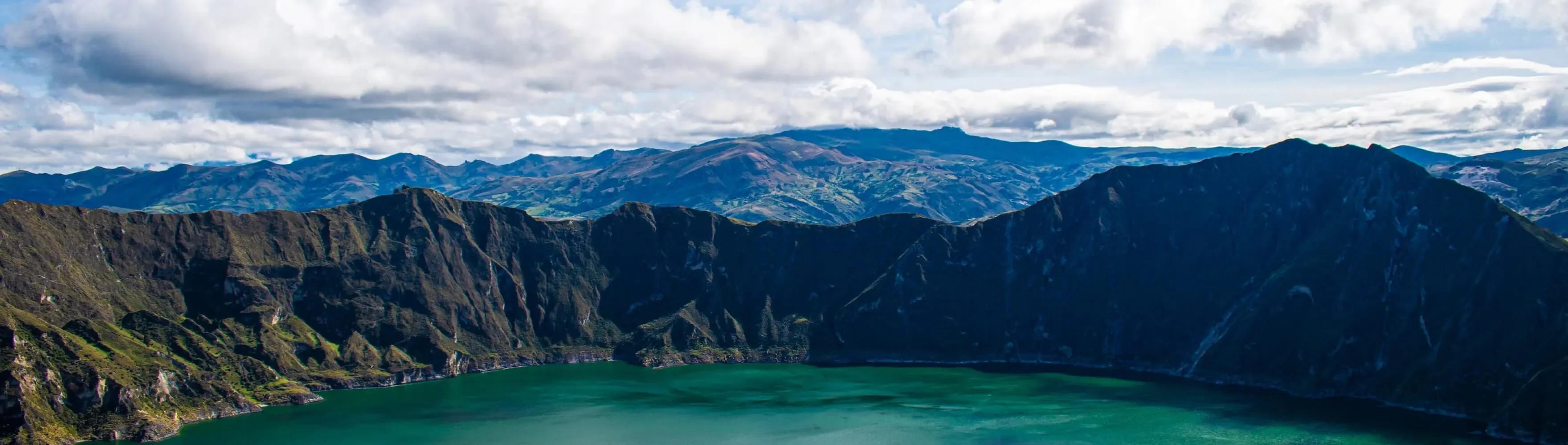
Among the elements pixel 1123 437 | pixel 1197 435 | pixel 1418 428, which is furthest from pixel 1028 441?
pixel 1418 428

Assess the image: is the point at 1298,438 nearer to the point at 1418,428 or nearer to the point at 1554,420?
the point at 1418,428

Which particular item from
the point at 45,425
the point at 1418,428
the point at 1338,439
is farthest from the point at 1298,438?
the point at 45,425

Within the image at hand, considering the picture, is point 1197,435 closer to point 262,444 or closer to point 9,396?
point 262,444

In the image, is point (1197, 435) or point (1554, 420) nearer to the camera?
point (1554, 420)

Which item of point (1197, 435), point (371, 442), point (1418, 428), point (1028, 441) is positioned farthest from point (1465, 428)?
point (371, 442)

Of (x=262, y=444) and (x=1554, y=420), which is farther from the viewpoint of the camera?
(x=262, y=444)

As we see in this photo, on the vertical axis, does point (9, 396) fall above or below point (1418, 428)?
above

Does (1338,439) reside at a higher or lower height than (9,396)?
lower

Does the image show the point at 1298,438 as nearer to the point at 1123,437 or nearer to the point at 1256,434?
the point at 1256,434
